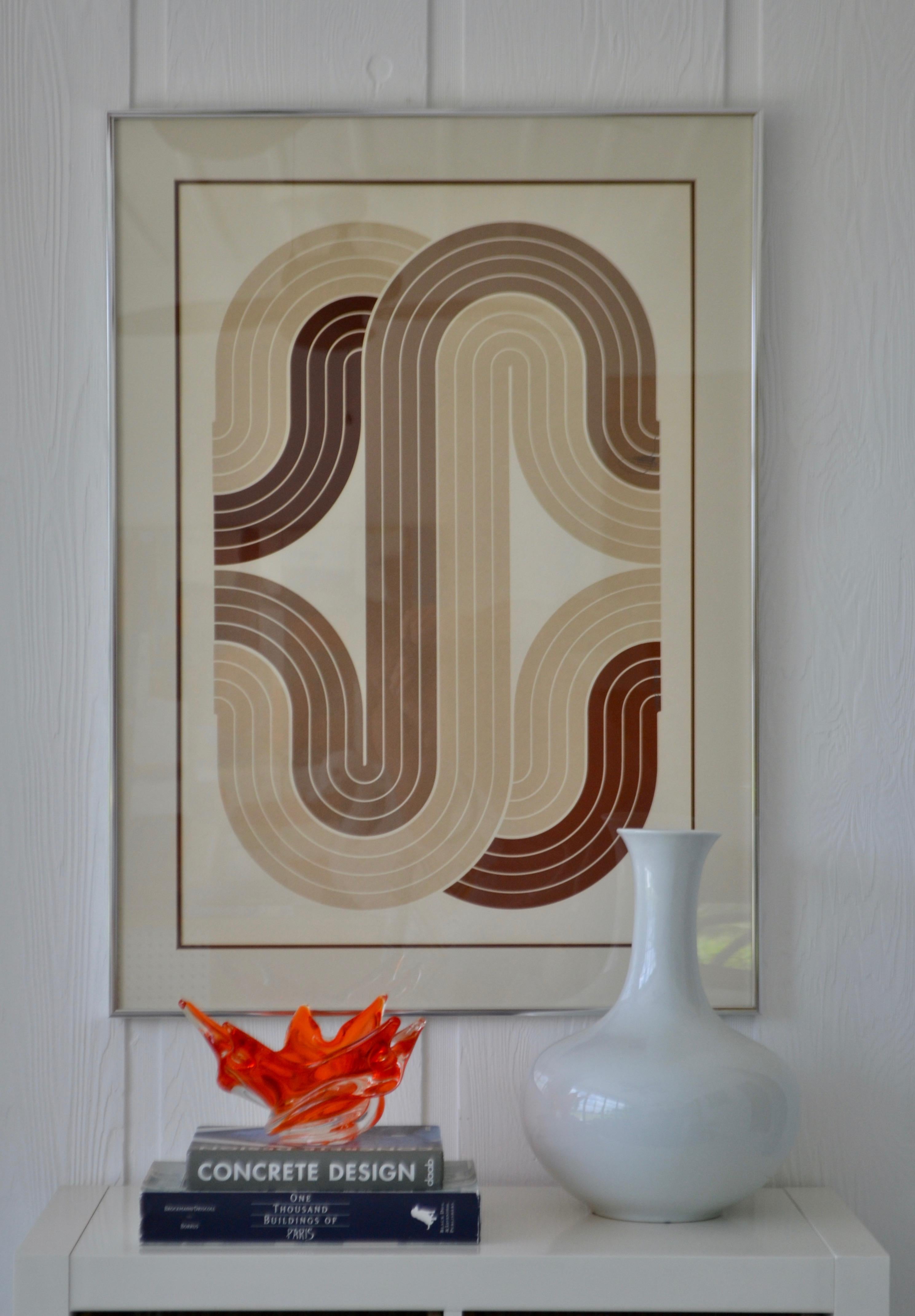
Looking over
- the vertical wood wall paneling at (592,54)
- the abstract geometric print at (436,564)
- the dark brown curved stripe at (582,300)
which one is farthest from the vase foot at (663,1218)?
the vertical wood wall paneling at (592,54)

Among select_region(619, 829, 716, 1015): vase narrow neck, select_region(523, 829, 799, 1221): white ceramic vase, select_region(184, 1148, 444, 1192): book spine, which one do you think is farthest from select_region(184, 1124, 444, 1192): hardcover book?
select_region(619, 829, 716, 1015): vase narrow neck

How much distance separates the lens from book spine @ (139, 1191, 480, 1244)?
1006 mm

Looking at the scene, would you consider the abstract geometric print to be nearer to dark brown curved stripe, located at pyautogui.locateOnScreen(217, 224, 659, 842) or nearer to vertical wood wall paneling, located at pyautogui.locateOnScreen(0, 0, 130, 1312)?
dark brown curved stripe, located at pyautogui.locateOnScreen(217, 224, 659, 842)

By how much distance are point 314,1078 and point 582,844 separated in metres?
0.36

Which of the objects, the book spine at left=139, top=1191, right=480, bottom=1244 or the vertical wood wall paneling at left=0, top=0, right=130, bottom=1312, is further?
the vertical wood wall paneling at left=0, top=0, right=130, bottom=1312

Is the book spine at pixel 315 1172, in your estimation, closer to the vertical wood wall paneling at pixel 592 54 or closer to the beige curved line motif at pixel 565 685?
the beige curved line motif at pixel 565 685

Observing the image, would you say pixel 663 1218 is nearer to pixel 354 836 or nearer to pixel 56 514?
pixel 354 836

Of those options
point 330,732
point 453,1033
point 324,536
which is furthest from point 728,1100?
point 324,536

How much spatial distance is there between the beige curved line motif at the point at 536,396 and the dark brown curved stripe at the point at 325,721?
10.4 inches

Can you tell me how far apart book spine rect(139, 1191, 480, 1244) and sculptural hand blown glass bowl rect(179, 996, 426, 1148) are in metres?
0.06

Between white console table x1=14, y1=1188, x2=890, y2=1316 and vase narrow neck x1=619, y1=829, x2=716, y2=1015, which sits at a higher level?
vase narrow neck x1=619, y1=829, x2=716, y2=1015

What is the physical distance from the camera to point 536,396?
4.02 ft

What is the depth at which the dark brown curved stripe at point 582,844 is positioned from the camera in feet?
3.99

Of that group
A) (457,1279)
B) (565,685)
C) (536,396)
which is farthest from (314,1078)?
(536,396)
